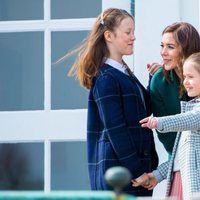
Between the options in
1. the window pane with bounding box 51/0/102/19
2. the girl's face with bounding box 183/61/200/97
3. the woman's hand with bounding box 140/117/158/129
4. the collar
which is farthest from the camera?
the window pane with bounding box 51/0/102/19

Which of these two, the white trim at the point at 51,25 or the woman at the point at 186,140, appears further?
the white trim at the point at 51,25

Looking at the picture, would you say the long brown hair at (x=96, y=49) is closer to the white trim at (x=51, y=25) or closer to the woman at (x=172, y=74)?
the woman at (x=172, y=74)

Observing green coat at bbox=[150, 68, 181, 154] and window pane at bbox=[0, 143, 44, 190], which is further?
window pane at bbox=[0, 143, 44, 190]

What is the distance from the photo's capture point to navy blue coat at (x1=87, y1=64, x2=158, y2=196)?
2988 mm

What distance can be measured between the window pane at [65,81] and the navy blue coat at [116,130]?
→ 63 centimetres

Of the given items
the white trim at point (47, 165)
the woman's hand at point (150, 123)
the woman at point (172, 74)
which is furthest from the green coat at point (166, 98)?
the white trim at point (47, 165)

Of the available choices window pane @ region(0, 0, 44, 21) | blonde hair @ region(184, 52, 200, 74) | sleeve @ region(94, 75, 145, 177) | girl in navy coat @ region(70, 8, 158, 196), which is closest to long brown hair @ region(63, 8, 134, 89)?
girl in navy coat @ region(70, 8, 158, 196)

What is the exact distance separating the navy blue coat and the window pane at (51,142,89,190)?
0.60 metres

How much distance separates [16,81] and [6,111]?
16 cm

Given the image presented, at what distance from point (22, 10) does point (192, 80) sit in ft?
3.68

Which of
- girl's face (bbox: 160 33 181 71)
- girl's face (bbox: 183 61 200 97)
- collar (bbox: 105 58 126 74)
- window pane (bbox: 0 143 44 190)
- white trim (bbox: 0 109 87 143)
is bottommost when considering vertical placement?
window pane (bbox: 0 143 44 190)

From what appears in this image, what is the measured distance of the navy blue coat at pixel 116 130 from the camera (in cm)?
299

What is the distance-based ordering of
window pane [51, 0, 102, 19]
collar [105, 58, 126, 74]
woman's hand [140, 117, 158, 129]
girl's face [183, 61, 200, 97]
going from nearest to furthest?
woman's hand [140, 117, 158, 129], girl's face [183, 61, 200, 97], collar [105, 58, 126, 74], window pane [51, 0, 102, 19]

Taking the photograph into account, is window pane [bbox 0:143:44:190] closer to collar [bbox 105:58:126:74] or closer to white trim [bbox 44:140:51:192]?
white trim [bbox 44:140:51:192]
